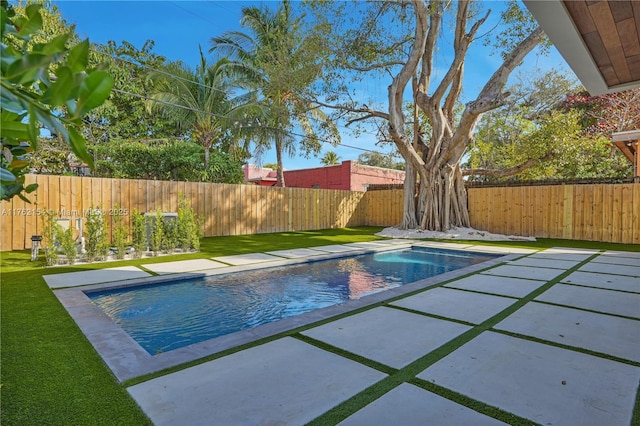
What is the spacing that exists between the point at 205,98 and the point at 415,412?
40.9 feet

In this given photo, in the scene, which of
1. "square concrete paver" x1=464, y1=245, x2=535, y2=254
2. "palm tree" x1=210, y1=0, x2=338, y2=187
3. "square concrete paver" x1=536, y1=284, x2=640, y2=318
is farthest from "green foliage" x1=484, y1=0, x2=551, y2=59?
"square concrete paver" x1=536, y1=284, x2=640, y2=318

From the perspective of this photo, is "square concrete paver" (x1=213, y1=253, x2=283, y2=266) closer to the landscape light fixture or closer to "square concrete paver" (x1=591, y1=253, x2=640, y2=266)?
the landscape light fixture

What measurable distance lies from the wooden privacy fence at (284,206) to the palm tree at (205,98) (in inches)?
119

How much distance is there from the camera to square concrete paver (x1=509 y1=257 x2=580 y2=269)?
211 inches

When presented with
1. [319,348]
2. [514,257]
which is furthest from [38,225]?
[514,257]

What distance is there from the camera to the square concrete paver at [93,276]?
409cm

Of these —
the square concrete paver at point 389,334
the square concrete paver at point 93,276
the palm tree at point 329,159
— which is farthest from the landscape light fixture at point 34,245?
the palm tree at point 329,159

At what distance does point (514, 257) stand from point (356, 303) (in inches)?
172

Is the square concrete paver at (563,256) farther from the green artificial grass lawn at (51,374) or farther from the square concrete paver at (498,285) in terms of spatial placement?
the green artificial grass lawn at (51,374)

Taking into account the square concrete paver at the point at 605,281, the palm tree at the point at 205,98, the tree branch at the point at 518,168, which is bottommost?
the square concrete paver at the point at 605,281

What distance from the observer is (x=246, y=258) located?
6117 millimetres

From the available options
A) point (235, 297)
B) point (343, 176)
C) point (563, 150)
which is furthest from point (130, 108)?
point (563, 150)

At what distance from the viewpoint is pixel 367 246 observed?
7.93 meters

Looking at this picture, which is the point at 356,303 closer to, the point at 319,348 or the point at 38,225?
the point at 319,348
